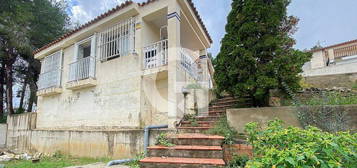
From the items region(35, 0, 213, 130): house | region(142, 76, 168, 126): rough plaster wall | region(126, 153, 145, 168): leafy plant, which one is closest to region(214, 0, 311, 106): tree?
region(35, 0, 213, 130): house

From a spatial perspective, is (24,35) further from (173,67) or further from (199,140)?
(199,140)

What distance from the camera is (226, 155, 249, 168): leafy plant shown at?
349cm

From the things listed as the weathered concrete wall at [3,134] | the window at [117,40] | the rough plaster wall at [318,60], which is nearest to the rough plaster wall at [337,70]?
the rough plaster wall at [318,60]

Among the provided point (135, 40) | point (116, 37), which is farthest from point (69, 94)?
point (135, 40)

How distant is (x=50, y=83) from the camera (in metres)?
9.30

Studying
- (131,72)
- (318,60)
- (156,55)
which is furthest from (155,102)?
(318,60)

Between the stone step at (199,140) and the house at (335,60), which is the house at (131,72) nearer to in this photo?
the stone step at (199,140)

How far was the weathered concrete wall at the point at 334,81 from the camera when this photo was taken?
6809 millimetres

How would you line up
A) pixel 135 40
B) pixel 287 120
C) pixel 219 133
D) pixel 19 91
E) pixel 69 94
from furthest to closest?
pixel 19 91 < pixel 69 94 < pixel 135 40 < pixel 219 133 < pixel 287 120

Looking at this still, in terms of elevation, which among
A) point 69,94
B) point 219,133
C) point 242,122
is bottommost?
point 219,133

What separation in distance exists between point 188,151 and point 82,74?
21.1 ft

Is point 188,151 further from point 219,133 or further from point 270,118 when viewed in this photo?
point 270,118

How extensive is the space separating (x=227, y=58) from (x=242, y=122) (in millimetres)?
1802

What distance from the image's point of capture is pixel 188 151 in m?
3.67
